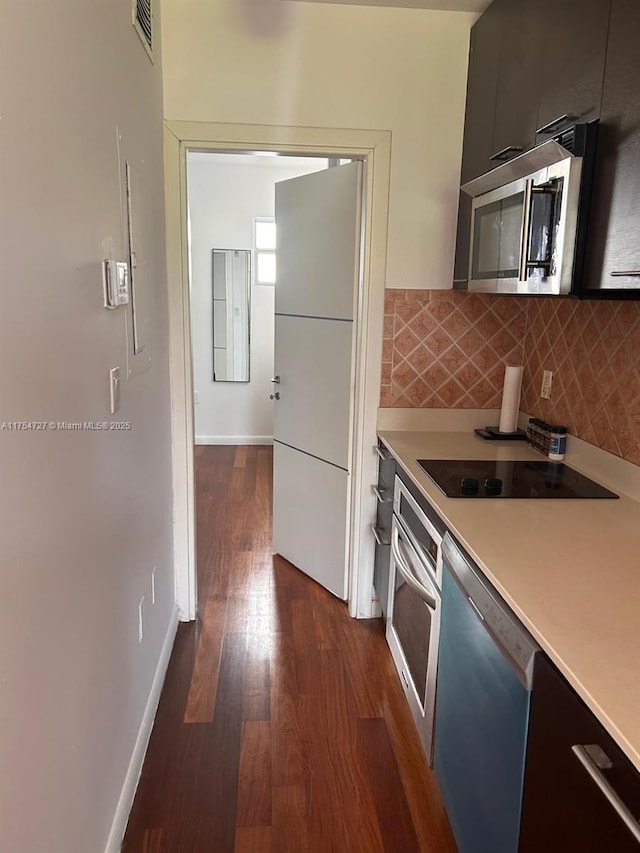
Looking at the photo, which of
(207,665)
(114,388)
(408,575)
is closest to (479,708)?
(408,575)

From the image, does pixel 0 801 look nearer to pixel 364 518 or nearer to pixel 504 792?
pixel 504 792

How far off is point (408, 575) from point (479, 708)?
0.67m

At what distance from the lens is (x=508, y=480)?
197cm

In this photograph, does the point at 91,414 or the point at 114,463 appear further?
the point at 114,463

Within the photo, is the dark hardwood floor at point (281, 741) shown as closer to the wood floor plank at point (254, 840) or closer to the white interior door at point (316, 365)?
the wood floor plank at point (254, 840)

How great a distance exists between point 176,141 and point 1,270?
1.74 meters

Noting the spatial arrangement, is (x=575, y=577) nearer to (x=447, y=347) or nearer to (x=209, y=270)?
(x=447, y=347)

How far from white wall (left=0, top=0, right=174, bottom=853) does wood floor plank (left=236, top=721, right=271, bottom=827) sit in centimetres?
37

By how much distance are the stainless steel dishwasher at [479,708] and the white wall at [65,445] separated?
862 millimetres

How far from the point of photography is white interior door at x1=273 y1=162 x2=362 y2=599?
2779 millimetres

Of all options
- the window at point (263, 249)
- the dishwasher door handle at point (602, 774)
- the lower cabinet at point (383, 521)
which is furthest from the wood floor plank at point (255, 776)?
the window at point (263, 249)

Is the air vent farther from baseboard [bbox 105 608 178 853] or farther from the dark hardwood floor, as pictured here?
the dark hardwood floor

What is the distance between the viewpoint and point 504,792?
1248mm

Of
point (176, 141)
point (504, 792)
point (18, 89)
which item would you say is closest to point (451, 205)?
point (176, 141)
